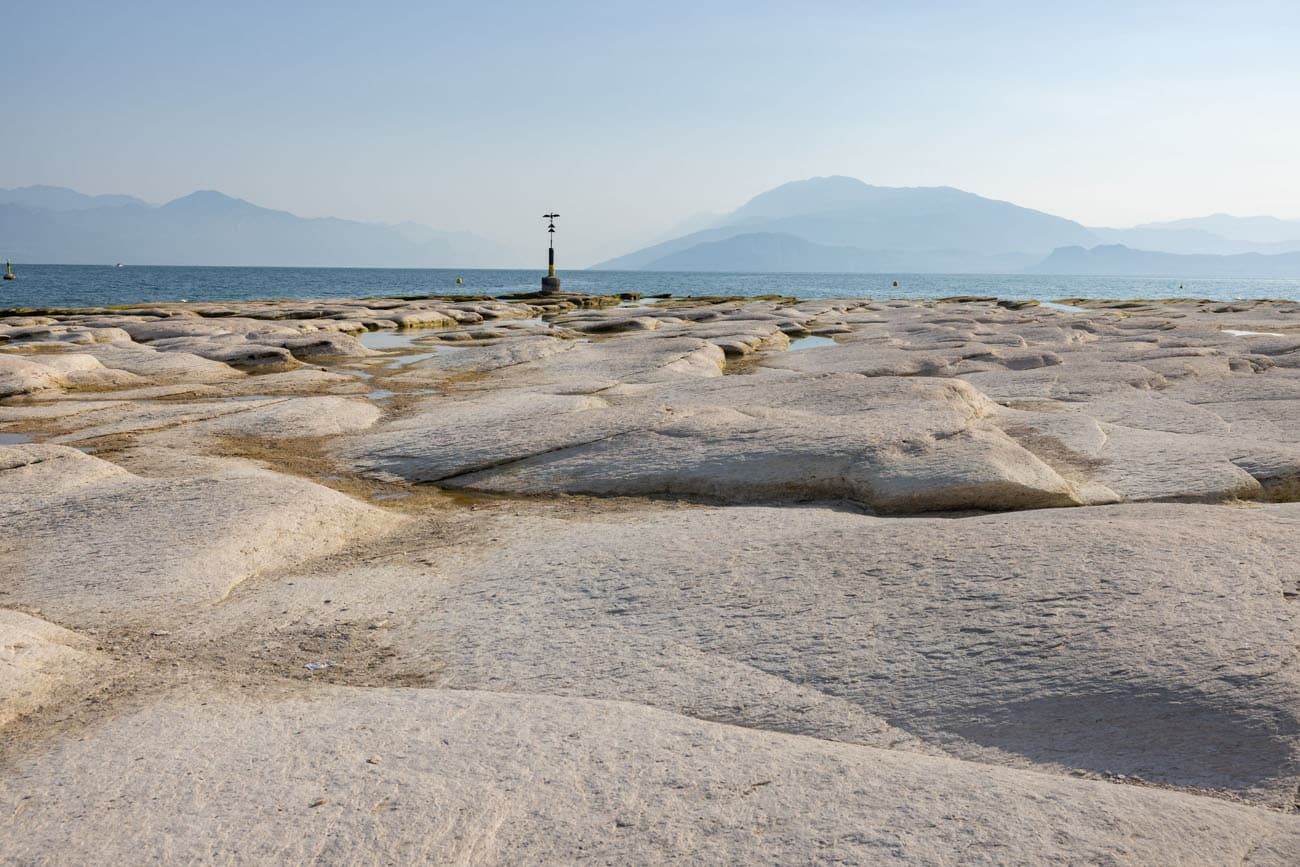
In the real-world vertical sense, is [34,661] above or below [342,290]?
below

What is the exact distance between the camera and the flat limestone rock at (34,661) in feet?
15.2

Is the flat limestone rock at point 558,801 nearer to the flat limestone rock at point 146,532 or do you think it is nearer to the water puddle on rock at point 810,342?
the flat limestone rock at point 146,532

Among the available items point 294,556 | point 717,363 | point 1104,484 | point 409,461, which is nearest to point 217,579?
point 294,556

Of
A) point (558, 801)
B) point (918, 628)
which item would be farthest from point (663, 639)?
point (558, 801)

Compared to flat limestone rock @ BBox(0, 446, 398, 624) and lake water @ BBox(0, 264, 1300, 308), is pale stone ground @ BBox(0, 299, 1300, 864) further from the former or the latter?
lake water @ BBox(0, 264, 1300, 308)

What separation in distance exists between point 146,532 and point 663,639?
4130mm

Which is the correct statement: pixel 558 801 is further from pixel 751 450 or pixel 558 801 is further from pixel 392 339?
pixel 392 339

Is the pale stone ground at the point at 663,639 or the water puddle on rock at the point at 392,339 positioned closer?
the pale stone ground at the point at 663,639

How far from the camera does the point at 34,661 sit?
4.95 metres

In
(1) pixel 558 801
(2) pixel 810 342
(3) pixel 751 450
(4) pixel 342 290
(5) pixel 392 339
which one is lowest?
(1) pixel 558 801

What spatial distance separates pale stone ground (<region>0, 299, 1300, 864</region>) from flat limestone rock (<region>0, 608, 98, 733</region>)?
2 cm

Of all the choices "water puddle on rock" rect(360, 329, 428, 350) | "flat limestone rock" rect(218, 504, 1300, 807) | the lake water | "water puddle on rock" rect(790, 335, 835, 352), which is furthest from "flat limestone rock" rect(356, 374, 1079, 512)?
the lake water

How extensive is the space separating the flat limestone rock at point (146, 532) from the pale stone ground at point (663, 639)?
0.04m

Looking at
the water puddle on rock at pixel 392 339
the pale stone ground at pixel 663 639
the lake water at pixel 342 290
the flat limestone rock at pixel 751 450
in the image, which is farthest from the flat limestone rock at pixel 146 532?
the lake water at pixel 342 290
